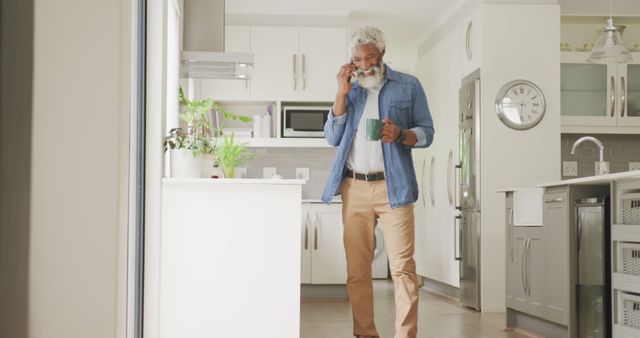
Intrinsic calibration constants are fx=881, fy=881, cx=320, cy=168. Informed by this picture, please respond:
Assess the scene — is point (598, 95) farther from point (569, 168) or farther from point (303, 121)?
point (303, 121)

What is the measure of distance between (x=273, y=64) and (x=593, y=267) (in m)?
4.16

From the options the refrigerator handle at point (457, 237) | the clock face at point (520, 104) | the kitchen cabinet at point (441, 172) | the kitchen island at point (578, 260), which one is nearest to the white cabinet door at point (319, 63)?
the kitchen cabinet at point (441, 172)

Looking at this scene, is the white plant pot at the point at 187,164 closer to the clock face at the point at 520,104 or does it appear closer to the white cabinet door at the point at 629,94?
the clock face at the point at 520,104

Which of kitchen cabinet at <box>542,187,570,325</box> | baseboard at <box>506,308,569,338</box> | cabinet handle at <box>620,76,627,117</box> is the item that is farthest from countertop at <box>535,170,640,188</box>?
cabinet handle at <box>620,76,627,117</box>

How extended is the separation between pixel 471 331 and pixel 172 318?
2.31m

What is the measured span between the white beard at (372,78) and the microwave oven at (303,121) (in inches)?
140

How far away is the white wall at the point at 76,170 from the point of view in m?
2.21

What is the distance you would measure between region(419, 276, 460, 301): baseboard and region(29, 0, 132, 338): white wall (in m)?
5.65

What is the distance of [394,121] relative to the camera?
4.34 metres

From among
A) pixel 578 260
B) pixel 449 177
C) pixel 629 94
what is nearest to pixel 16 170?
pixel 578 260

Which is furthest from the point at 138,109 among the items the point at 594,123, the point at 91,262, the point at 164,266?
the point at 594,123

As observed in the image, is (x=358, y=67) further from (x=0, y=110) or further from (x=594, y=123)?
(x=594, y=123)

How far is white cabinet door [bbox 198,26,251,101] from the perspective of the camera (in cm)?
785

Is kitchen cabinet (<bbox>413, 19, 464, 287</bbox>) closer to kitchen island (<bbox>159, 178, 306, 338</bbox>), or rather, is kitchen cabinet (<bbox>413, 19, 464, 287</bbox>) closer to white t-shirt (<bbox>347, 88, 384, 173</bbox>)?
white t-shirt (<bbox>347, 88, 384, 173</bbox>)
